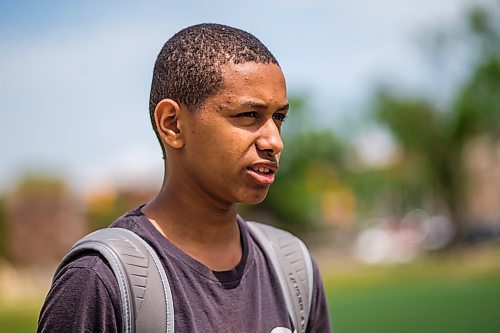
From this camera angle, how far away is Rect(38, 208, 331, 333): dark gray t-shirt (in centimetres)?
193

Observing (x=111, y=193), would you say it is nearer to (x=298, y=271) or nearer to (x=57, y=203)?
(x=57, y=203)

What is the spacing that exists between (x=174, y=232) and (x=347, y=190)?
76.1 meters

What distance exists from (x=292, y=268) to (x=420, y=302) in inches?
621

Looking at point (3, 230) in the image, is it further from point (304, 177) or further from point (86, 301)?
point (86, 301)

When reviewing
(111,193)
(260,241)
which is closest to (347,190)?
(111,193)

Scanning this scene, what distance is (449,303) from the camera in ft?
55.1

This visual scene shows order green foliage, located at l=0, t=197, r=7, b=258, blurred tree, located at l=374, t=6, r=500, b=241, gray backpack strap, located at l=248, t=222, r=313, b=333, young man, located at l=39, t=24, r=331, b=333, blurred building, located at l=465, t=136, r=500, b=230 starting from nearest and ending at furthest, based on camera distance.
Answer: young man, located at l=39, t=24, r=331, b=333
gray backpack strap, located at l=248, t=222, r=313, b=333
blurred tree, located at l=374, t=6, r=500, b=241
green foliage, located at l=0, t=197, r=7, b=258
blurred building, located at l=465, t=136, r=500, b=230

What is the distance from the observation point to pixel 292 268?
2.32m

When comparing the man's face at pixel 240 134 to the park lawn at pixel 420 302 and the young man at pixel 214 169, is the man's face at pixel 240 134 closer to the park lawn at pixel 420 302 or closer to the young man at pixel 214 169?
the young man at pixel 214 169

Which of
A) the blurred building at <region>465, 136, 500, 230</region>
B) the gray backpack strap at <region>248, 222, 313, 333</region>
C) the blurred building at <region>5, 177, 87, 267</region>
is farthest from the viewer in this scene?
the blurred building at <region>465, 136, 500, 230</region>

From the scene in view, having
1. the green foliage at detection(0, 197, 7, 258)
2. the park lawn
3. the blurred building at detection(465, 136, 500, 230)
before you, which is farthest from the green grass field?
the blurred building at detection(465, 136, 500, 230)

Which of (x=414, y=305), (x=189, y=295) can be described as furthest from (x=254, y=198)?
(x=414, y=305)

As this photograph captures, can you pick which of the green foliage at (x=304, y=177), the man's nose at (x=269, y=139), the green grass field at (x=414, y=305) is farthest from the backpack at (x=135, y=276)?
the green foliage at (x=304, y=177)

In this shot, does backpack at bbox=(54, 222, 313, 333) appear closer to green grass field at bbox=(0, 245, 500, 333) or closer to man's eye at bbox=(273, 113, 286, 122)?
man's eye at bbox=(273, 113, 286, 122)
